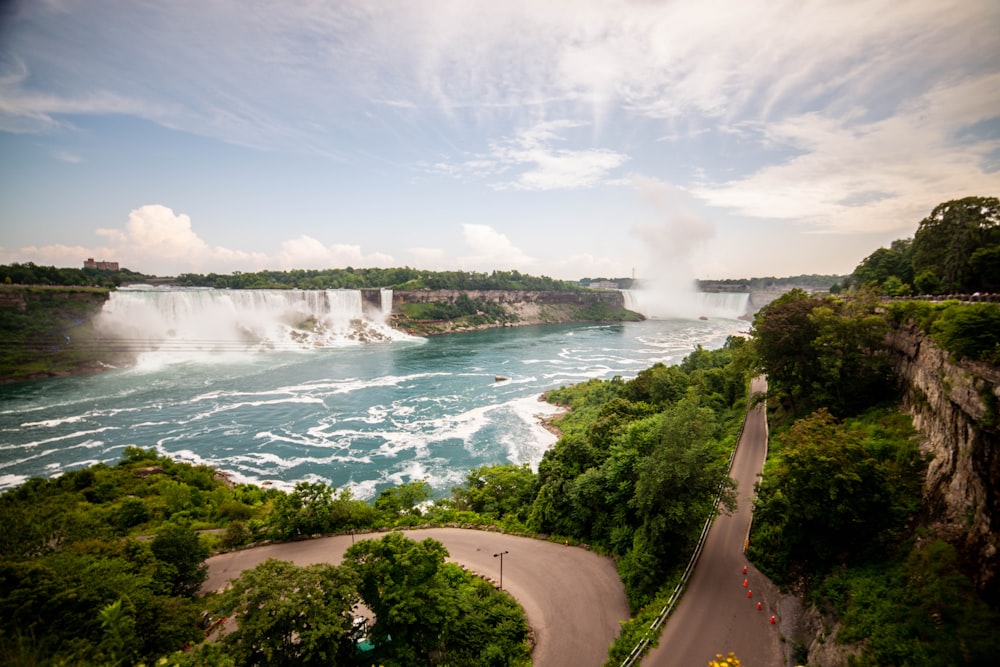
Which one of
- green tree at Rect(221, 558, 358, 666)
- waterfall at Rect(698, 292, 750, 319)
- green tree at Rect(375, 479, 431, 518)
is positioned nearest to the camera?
green tree at Rect(221, 558, 358, 666)

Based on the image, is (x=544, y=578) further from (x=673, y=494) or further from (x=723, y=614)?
(x=723, y=614)

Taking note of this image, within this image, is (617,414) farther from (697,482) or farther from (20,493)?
(20,493)

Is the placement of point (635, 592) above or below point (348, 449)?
above

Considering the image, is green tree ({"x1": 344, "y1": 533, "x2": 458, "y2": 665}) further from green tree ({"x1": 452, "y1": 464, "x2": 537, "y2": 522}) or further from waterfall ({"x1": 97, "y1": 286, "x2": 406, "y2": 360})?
waterfall ({"x1": 97, "y1": 286, "x2": 406, "y2": 360})

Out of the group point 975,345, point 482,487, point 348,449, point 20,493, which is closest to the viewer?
point 975,345

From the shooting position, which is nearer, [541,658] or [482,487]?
[541,658]

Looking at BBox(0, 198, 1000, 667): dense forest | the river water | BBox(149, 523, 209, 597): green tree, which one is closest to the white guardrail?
BBox(0, 198, 1000, 667): dense forest

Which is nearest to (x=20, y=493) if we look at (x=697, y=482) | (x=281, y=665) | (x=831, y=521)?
(x=281, y=665)

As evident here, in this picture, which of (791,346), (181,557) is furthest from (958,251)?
(181,557)
